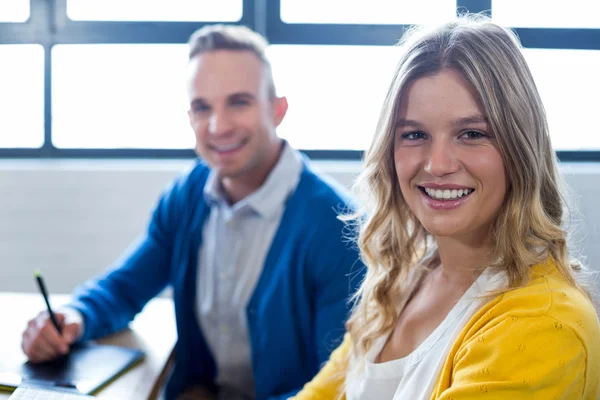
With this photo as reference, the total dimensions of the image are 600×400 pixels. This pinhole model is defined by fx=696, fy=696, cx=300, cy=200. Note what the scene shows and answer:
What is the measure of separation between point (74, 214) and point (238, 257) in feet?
4.92

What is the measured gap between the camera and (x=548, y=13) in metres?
3.07

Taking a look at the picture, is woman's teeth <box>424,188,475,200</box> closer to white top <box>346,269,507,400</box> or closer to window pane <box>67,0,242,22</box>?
white top <box>346,269,507,400</box>

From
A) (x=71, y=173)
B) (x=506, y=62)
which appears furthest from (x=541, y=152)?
(x=71, y=173)

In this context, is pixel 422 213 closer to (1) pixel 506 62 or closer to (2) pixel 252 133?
(1) pixel 506 62

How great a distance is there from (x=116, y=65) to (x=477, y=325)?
102 inches

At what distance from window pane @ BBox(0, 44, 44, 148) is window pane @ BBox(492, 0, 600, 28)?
209 cm

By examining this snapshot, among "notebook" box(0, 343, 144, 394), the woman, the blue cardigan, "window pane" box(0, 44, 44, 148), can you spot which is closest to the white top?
the woman

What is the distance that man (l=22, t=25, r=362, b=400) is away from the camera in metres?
1.68

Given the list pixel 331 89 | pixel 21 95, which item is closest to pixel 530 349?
pixel 331 89

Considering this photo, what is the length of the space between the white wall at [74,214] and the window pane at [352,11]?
646 mm

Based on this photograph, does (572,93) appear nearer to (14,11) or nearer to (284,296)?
(284,296)

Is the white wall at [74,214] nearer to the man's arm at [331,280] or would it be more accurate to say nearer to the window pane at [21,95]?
the window pane at [21,95]

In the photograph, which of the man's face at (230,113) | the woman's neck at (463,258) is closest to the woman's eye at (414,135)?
the woman's neck at (463,258)

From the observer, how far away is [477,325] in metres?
0.96
